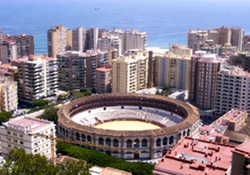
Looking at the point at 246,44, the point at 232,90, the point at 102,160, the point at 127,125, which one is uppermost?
the point at 246,44

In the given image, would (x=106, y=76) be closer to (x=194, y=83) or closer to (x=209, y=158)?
(x=194, y=83)

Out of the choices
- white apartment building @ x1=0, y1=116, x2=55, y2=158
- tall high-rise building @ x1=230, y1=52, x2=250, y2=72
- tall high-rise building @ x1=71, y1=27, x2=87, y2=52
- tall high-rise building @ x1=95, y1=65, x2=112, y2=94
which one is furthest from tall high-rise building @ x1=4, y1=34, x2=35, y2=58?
white apartment building @ x1=0, y1=116, x2=55, y2=158

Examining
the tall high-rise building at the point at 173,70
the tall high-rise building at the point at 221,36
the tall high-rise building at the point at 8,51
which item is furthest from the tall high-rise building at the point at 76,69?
the tall high-rise building at the point at 221,36

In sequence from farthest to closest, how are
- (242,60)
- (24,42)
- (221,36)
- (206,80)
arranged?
(221,36)
(24,42)
(242,60)
(206,80)

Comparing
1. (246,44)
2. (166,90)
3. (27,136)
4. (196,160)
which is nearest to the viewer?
(196,160)

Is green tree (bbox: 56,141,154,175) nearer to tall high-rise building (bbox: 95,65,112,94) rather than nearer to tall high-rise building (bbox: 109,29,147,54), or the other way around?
tall high-rise building (bbox: 95,65,112,94)

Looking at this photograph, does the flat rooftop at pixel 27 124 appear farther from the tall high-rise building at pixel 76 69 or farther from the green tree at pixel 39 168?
the tall high-rise building at pixel 76 69

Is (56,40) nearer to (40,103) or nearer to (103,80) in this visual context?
(103,80)

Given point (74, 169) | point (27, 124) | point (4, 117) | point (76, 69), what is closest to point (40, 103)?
point (4, 117)
